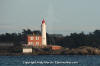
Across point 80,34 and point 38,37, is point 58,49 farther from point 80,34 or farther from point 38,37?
point 80,34

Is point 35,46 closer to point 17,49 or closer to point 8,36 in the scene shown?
point 17,49

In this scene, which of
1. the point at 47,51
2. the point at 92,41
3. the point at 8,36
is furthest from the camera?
the point at 8,36

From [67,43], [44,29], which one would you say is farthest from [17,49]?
[67,43]

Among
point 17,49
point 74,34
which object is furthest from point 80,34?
point 17,49

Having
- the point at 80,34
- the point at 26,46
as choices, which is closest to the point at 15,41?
the point at 26,46

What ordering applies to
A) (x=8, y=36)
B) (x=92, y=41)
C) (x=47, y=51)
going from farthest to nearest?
(x=8, y=36) → (x=92, y=41) → (x=47, y=51)

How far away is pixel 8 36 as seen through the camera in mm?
172625

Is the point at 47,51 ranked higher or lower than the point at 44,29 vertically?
lower

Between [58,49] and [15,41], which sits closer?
[58,49]

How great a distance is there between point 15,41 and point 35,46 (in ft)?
63.4

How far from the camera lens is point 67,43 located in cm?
15800

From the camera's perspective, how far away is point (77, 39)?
158 m

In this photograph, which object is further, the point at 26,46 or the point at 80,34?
the point at 80,34

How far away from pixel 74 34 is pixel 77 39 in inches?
286
